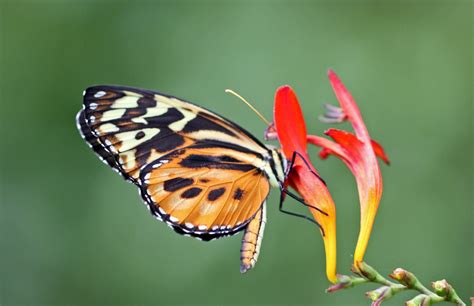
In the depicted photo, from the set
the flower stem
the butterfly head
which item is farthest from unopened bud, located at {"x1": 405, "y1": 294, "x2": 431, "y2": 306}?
the butterfly head

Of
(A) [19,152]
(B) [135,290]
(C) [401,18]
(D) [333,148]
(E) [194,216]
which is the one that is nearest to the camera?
(D) [333,148]

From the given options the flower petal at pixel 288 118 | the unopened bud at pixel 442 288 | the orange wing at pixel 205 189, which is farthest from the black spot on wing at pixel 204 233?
the unopened bud at pixel 442 288

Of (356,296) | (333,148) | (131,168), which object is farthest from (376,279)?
(356,296)

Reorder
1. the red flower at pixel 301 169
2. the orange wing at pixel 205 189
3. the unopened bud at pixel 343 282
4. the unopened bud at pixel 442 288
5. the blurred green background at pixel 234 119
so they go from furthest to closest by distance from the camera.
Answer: the blurred green background at pixel 234 119 < the orange wing at pixel 205 189 < the red flower at pixel 301 169 < the unopened bud at pixel 343 282 < the unopened bud at pixel 442 288

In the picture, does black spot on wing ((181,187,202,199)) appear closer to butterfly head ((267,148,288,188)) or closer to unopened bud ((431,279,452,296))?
butterfly head ((267,148,288,188))

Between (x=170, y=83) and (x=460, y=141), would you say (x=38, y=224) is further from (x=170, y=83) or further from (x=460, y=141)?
(x=460, y=141)

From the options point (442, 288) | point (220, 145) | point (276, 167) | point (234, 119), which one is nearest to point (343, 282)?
point (442, 288)

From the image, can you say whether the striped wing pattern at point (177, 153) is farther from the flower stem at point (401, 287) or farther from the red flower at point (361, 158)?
the flower stem at point (401, 287)

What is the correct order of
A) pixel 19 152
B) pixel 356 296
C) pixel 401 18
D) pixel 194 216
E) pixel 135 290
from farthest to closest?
pixel 401 18 → pixel 19 152 → pixel 135 290 → pixel 356 296 → pixel 194 216
